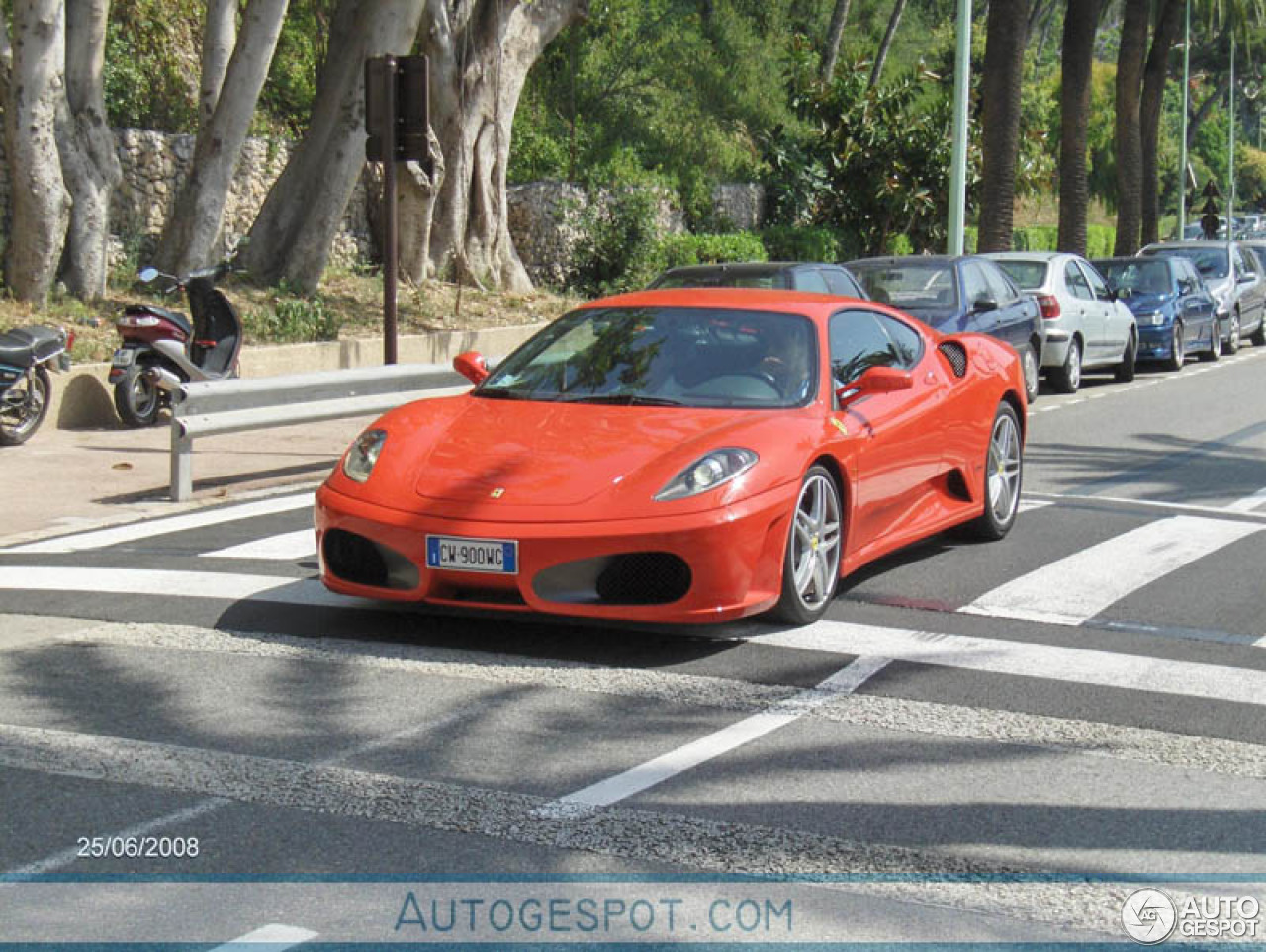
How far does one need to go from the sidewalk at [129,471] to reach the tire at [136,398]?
12cm

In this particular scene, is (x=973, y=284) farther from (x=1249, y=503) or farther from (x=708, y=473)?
(x=708, y=473)

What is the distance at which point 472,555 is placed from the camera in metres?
7.15

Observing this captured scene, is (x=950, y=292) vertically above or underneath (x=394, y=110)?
underneath

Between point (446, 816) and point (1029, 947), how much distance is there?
1.71m

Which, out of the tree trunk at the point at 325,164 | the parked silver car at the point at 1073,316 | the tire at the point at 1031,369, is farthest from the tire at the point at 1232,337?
the tree trunk at the point at 325,164

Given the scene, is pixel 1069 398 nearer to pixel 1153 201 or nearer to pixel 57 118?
pixel 57 118

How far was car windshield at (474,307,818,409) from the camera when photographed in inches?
324

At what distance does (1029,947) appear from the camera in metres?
4.30

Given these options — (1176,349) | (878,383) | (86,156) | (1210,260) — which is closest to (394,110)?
(86,156)

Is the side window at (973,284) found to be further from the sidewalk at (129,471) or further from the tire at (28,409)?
the tire at (28,409)

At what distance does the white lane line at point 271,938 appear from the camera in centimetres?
420

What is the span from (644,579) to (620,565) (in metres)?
0.12

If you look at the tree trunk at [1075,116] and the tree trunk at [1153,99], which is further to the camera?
the tree trunk at [1153,99]

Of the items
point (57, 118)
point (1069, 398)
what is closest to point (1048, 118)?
point (1069, 398)
